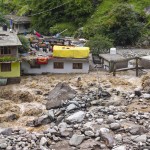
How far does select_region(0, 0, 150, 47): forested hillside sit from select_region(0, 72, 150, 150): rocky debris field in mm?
14938

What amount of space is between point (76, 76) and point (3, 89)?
9735 millimetres

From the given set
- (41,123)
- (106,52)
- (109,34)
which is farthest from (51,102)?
(109,34)

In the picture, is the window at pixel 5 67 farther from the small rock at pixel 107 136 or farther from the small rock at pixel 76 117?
the small rock at pixel 107 136

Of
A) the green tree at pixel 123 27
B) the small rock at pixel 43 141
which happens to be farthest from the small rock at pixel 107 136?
the green tree at pixel 123 27

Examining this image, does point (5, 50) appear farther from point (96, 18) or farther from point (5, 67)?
point (96, 18)

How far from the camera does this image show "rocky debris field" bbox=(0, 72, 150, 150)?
25344mm

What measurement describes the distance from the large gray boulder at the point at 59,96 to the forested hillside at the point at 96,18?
2220 cm

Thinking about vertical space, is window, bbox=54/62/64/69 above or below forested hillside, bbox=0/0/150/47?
below

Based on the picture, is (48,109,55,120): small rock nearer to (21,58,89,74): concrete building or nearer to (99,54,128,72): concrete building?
(21,58,89,74): concrete building

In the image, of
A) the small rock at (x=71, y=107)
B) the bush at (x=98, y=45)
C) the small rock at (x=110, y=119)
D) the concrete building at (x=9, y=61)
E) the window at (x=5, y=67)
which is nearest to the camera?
the small rock at (x=110, y=119)

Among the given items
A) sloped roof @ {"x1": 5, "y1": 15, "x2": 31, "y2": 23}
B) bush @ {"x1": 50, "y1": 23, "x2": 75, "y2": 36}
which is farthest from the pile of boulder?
sloped roof @ {"x1": 5, "y1": 15, "x2": 31, "y2": 23}

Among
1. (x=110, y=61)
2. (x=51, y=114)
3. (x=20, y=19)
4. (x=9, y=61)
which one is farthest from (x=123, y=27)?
(x=51, y=114)

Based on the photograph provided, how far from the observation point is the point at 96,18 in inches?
2608

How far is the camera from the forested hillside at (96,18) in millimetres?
58344
